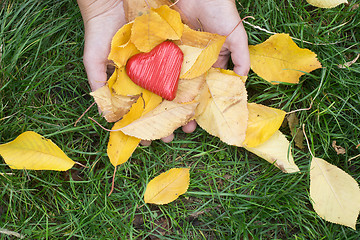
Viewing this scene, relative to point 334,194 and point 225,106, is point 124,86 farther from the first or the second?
point 334,194

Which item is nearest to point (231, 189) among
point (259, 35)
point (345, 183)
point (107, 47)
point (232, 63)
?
point (345, 183)

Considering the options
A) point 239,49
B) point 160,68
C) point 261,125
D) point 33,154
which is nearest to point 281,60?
point 239,49

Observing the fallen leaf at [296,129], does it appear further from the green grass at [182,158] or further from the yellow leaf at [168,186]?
the yellow leaf at [168,186]

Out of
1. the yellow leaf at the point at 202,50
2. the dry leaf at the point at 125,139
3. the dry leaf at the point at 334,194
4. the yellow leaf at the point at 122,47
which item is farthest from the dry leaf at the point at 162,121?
the dry leaf at the point at 334,194

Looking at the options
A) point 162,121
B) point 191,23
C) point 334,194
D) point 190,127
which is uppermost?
point 191,23

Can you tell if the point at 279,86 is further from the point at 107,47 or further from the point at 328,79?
the point at 107,47

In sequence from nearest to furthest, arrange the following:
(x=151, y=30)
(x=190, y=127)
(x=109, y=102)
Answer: (x=151, y=30) → (x=109, y=102) → (x=190, y=127)

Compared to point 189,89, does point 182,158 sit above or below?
below
